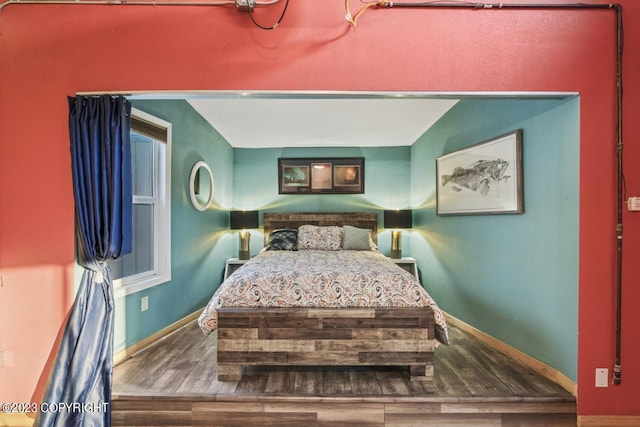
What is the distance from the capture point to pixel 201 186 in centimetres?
376

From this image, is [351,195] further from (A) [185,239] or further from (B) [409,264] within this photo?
(A) [185,239]

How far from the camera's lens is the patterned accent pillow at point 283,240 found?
13.4 feet

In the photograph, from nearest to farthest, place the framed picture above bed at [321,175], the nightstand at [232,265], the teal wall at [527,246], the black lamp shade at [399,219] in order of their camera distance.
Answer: the teal wall at [527,246] < the nightstand at [232,265] < the black lamp shade at [399,219] < the framed picture above bed at [321,175]

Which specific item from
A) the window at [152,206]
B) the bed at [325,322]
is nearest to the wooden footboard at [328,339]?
the bed at [325,322]

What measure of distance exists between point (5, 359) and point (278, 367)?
1795 millimetres

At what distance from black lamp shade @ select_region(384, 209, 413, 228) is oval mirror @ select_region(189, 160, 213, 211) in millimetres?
2508

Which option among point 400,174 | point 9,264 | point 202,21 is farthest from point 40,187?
point 400,174

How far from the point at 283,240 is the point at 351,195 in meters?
1.37

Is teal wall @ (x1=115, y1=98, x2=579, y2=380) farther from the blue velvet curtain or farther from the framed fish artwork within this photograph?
the blue velvet curtain

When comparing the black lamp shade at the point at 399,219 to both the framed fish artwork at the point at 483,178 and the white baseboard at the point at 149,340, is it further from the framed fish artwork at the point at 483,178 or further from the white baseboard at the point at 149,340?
the white baseboard at the point at 149,340

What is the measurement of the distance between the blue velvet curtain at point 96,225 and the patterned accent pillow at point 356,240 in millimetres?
2753

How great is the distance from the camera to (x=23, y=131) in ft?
6.40

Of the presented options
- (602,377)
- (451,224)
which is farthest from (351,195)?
(602,377)

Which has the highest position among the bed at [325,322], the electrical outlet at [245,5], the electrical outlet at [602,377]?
the electrical outlet at [245,5]
